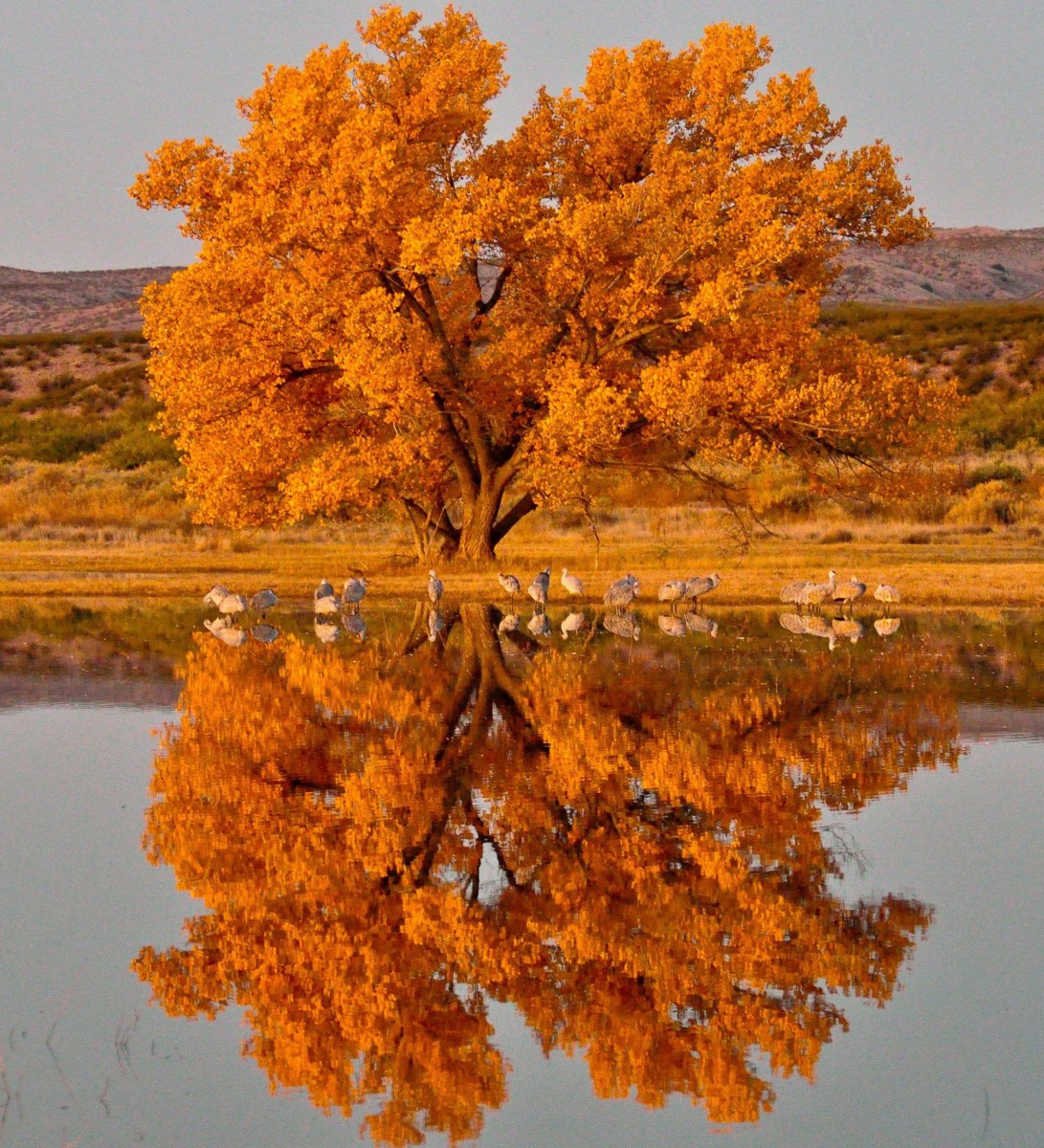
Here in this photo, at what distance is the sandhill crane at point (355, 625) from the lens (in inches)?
836

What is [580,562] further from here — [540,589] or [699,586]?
[699,586]

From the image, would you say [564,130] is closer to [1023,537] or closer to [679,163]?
[679,163]

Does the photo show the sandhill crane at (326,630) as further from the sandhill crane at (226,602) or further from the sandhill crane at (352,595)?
the sandhill crane at (226,602)

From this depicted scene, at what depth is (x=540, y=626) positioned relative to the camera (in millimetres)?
21734

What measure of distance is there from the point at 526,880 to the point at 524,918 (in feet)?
2.26

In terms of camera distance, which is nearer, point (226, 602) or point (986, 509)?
point (226, 602)

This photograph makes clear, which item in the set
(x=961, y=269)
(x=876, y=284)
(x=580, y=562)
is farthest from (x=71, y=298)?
(x=580, y=562)

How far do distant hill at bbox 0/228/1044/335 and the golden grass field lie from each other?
3600 inches

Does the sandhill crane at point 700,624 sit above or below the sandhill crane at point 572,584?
above

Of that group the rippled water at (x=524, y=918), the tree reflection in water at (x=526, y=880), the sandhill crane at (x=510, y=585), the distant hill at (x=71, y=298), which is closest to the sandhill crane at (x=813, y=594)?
the sandhill crane at (x=510, y=585)

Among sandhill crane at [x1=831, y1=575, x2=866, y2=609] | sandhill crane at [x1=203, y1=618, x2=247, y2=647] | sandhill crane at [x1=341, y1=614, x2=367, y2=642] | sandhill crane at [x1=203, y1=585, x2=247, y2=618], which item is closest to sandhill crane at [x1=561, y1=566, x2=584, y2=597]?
sandhill crane at [x1=341, y1=614, x2=367, y2=642]

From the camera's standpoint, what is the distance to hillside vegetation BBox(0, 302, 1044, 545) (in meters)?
43.2

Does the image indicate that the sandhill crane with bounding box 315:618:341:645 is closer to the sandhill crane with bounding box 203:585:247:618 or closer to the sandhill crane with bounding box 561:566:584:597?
the sandhill crane with bounding box 203:585:247:618

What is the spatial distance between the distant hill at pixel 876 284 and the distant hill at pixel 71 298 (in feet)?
0.25
